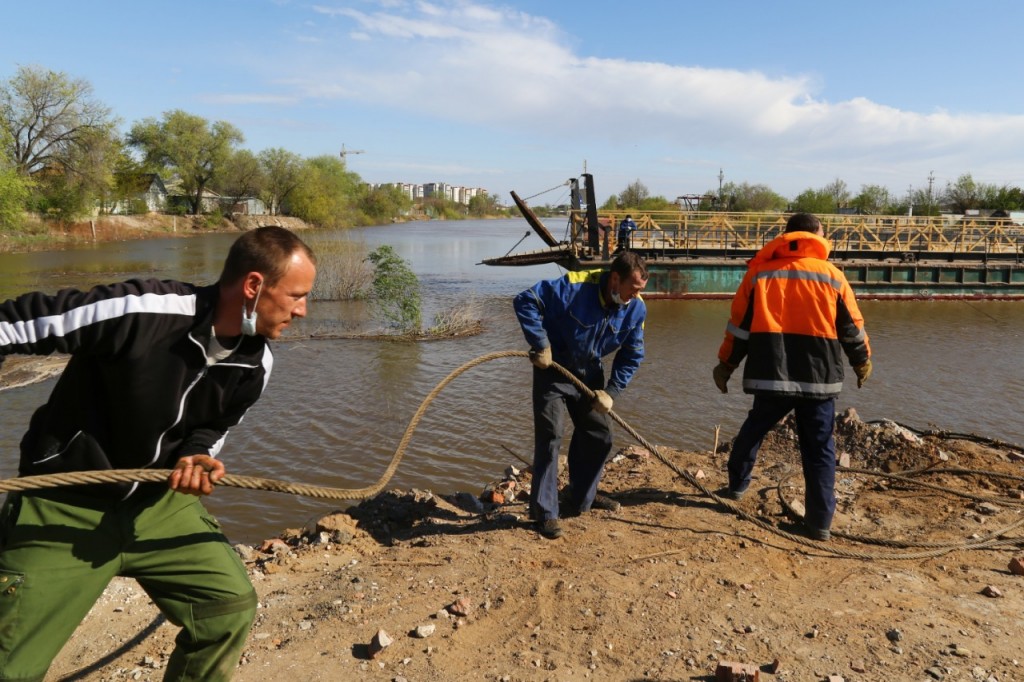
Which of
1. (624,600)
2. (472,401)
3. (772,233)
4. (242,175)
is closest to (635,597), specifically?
(624,600)

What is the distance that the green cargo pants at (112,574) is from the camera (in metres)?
2.01

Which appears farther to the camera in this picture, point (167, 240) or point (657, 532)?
point (167, 240)

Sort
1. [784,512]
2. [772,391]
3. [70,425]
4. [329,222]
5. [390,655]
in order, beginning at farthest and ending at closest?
1. [329,222]
2. [784,512]
3. [772,391]
4. [390,655]
5. [70,425]

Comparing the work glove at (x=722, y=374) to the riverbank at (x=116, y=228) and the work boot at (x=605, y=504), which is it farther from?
the riverbank at (x=116, y=228)

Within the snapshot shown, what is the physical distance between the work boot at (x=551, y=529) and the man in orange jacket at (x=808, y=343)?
1529 mm

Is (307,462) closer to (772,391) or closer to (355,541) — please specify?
(355,541)

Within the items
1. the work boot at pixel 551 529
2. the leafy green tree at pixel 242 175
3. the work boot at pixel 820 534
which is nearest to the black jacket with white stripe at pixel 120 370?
the work boot at pixel 551 529

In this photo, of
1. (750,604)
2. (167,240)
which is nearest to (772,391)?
(750,604)

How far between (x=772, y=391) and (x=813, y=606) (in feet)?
4.35

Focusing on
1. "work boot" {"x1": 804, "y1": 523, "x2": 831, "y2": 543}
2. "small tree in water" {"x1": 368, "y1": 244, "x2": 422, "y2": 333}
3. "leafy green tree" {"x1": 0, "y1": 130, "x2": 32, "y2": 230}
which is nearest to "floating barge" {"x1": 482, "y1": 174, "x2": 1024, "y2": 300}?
"small tree in water" {"x1": 368, "y1": 244, "x2": 422, "y2": 333}

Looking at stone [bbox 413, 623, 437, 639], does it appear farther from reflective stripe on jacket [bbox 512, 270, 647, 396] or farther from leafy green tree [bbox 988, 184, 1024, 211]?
leafy green tree [bbox 988, 184, 1024, 211]

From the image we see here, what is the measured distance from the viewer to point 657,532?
430 cm

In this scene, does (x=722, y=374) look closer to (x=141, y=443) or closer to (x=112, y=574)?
(x=141, y=443)

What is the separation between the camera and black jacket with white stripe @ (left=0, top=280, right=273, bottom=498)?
6.45 feet
